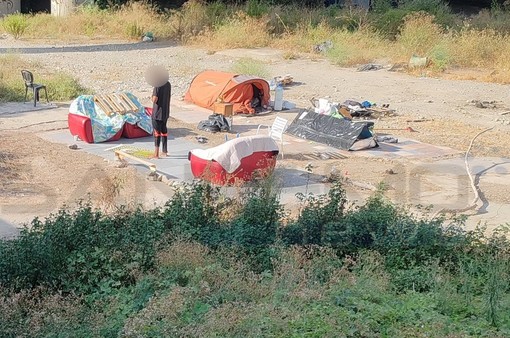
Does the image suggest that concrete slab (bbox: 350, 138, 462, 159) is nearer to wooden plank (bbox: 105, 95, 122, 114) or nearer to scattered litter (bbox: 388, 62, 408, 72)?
wooden plank (bbox: 105, 95, 122, 114)

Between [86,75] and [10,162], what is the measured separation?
8346 millimetres

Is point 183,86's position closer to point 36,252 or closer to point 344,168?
point 344,168

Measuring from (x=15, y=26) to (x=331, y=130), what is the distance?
49.0 ft

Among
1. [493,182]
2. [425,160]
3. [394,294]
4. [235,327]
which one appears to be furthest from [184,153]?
[235,327]

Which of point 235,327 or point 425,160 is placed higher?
point 235,327

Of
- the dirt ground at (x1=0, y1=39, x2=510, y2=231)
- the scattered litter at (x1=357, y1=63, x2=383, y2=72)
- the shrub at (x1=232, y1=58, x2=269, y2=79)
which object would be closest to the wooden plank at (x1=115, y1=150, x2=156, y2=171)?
the dirt ground at (x1=0, y1=39, x2=510, y2=231)

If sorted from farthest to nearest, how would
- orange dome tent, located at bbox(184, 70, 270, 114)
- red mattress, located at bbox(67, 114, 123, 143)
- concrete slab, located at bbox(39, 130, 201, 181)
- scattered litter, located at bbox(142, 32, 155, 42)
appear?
1. scattered litter, located at bbox(142, 32, 155, 42)
2. orange dome tent, located at bbox(184, 70, 270, 114)
3. red mattress, located at bbox(67, 114, 123, 143)
4. concrete slab, located at bbox(39, 130, 201, 181)

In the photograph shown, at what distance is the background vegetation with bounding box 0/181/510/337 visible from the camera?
6.08 metres

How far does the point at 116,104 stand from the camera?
13.8m

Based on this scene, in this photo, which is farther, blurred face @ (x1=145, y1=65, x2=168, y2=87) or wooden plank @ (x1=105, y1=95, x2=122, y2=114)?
wooden plank @ (x1=105, y1=95, x2=122, y2=114)

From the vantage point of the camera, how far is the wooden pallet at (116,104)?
45.0 feet

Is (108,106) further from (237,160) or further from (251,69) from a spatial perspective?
(251,69)

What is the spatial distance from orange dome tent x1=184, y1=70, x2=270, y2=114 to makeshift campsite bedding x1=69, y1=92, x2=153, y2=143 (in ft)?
8.68

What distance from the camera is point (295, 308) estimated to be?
20.5 feet
